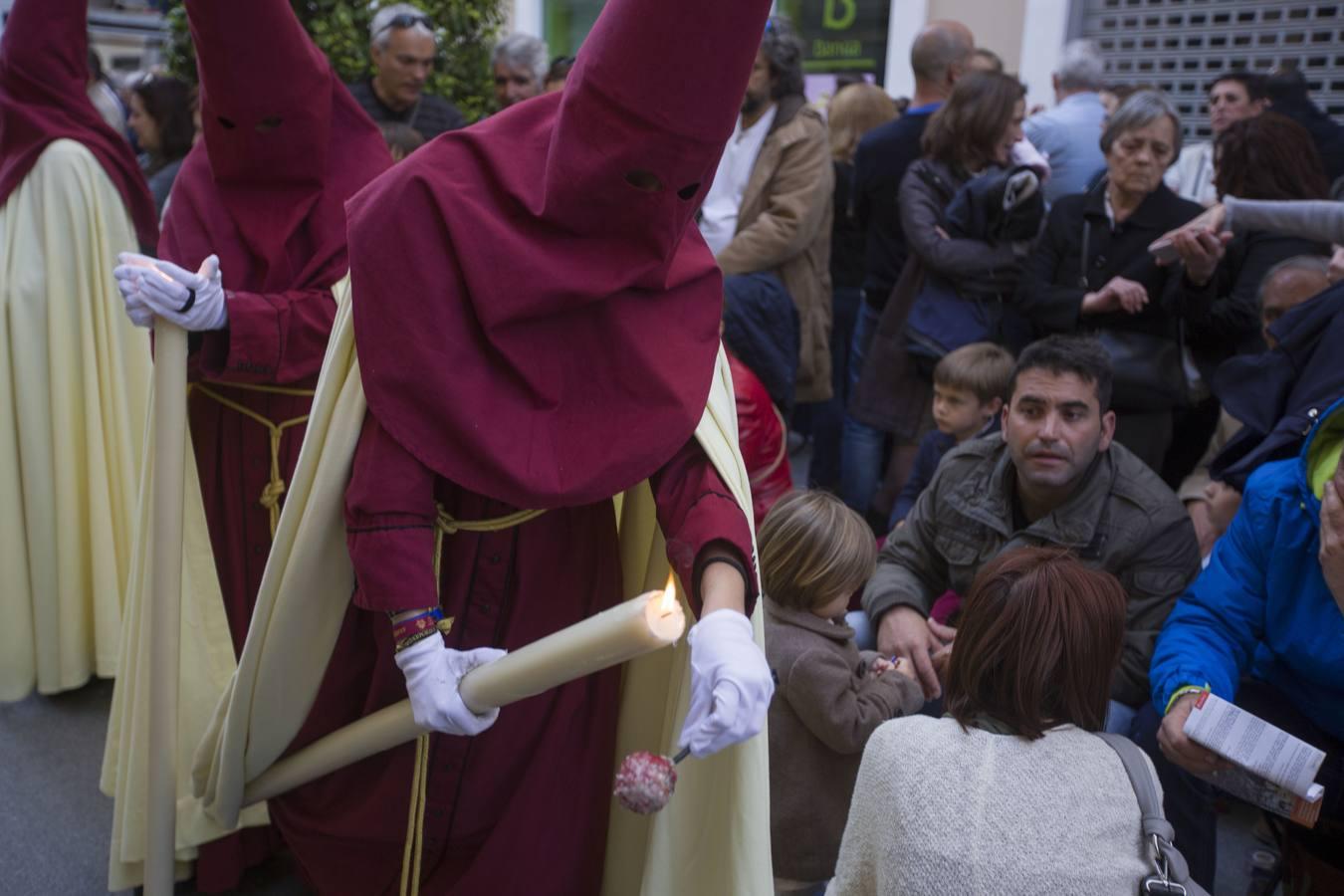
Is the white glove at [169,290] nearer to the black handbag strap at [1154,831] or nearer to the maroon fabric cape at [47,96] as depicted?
the maroon fabric cape at [47,96]

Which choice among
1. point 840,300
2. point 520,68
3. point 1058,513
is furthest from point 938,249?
point 520,68

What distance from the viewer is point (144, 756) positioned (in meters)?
2.58

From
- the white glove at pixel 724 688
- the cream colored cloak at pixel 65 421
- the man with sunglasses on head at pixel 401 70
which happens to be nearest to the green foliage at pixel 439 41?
the man with sunglasses on head at pixel 401 70

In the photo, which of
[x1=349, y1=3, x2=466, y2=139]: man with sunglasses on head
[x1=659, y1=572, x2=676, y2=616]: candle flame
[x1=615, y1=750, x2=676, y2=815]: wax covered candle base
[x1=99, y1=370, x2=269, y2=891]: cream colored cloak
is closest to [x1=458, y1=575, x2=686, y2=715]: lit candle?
[x1=659, y1=572, x2=676, y2=616]: candle flame

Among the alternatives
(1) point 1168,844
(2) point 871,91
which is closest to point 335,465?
(1) point 1168,844

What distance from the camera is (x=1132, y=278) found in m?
3.96

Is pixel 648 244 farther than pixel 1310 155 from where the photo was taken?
No

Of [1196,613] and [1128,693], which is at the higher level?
[1196,613]

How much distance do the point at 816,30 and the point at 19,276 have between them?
292 inches

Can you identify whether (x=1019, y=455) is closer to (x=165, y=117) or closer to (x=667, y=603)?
(x=667, y=603)

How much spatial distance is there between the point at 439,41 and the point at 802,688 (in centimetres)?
515

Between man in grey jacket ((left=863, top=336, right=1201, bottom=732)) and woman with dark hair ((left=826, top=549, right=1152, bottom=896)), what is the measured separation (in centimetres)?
83

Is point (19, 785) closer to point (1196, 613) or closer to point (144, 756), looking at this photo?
point (144, 756)

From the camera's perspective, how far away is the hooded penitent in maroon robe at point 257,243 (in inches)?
105
